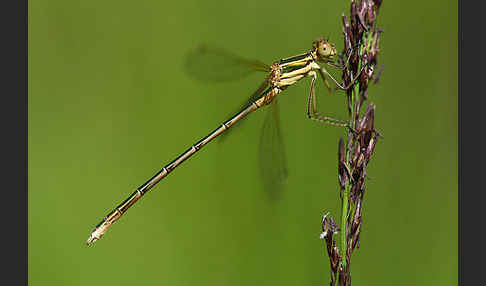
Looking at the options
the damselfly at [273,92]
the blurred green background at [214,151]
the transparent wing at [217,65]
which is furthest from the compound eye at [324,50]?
the transparent wing at [217,65]

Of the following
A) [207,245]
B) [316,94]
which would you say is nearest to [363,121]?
[316,94]

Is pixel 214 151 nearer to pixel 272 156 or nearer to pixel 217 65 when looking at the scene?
pixel 272 156

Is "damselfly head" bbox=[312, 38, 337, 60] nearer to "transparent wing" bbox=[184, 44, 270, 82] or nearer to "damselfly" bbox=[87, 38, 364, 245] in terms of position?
"damselfly" bbox=[87, 38, 364, 245]

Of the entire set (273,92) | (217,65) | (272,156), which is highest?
(217,65)

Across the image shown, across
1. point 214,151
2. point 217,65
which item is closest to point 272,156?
point 214,151
